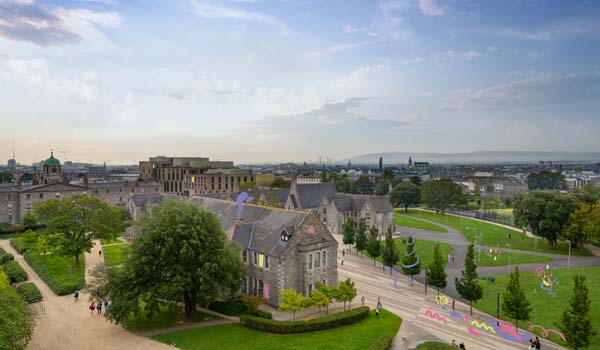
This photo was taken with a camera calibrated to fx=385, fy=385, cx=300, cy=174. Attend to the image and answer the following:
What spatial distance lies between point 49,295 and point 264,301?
1109 inches

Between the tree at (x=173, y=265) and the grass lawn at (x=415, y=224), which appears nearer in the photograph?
the tree at (x=173, y=265)

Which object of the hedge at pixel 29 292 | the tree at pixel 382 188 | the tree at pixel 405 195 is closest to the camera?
the hedge at pixel 29 292

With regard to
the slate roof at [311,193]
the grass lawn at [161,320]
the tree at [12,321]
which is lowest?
the grass lawn at [161,320]

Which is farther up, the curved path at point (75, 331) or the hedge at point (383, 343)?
the hedge at point (383, 343)

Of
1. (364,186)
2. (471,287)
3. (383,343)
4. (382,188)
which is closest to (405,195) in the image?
(382,188)

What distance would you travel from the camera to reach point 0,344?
1006 inches

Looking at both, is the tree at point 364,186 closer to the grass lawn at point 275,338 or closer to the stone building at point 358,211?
the stone building at point 358,211

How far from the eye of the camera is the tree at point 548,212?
77125 mm

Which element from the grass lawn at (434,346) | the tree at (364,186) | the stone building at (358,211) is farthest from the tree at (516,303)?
the tree at (364,186)

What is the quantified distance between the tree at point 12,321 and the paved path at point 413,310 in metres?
30.3

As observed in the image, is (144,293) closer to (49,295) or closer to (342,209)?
(49,295)

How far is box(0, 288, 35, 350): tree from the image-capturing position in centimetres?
2670

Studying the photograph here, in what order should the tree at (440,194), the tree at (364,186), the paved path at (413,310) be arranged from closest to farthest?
the paved path at (413,310) < the tree at (440,194) < the tree at (364,186)

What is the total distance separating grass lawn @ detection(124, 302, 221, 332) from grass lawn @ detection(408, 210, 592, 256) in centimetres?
6569
